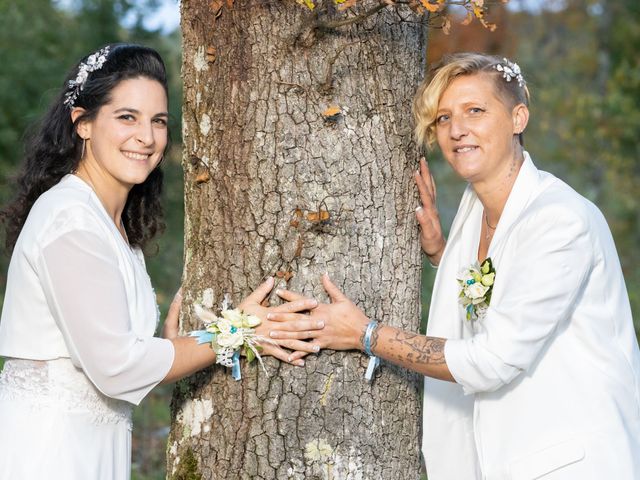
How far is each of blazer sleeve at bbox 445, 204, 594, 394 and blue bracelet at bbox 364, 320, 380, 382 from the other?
289 mm

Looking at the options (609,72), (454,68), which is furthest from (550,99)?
(454,68)

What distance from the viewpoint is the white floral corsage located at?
10.4 ft

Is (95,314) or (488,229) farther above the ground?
(488,229)

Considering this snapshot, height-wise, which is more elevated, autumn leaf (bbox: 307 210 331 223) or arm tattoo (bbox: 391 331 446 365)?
autumn leaf (bbox: 307 210 331 223)

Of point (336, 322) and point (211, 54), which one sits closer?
point (336, 322)

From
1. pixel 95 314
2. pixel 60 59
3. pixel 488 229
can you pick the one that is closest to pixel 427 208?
pixel 488 229

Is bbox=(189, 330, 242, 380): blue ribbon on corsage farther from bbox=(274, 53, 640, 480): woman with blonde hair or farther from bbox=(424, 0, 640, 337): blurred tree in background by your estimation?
bbox=(424, 0, 640, 337): blurred tree in background

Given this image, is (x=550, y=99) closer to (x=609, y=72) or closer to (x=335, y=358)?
(x=609, y=72)

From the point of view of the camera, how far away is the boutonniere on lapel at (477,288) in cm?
335

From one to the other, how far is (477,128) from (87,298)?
64.9 inches

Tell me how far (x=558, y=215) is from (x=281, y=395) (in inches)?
48.4

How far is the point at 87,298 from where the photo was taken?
2.95 m

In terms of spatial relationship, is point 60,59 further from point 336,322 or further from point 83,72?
point 336,322

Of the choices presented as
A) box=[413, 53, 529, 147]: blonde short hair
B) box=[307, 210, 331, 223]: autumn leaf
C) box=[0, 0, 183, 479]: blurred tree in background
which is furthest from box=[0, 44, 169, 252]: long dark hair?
box=[0, 0, 183, 479]: blurred tree in background
